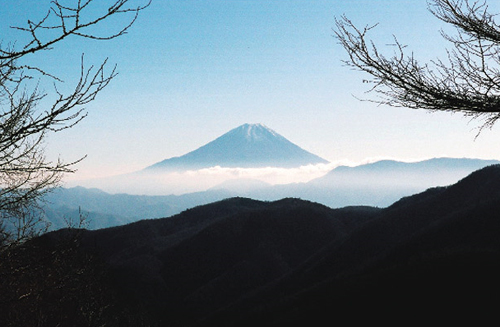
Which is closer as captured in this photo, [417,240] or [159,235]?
[417,240]

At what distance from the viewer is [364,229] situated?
150 ft

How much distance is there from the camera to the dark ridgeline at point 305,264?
1817cm

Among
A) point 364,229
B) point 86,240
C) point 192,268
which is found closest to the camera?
point 364,229

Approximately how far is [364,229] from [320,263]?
7813 millimetres

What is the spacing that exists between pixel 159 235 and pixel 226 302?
29019mm

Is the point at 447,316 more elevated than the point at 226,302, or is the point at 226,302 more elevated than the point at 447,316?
the point at 447,316

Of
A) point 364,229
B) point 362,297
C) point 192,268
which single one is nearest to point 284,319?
point 362,297


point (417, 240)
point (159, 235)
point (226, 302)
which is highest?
point (159, 235)

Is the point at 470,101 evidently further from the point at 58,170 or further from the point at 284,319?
the point at 284,319

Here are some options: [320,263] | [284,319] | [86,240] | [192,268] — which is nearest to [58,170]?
[284,319]

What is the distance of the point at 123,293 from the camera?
42719 mm

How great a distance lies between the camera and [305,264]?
143ft

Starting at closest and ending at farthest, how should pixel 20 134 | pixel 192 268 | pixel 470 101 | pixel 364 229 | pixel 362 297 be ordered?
1. pixel 20 134
2. pixel 470 101
3. pixel 362 297
4. pixel 364 229
5. pixel 192 268

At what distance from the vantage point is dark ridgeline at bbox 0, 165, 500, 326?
18.2 m
